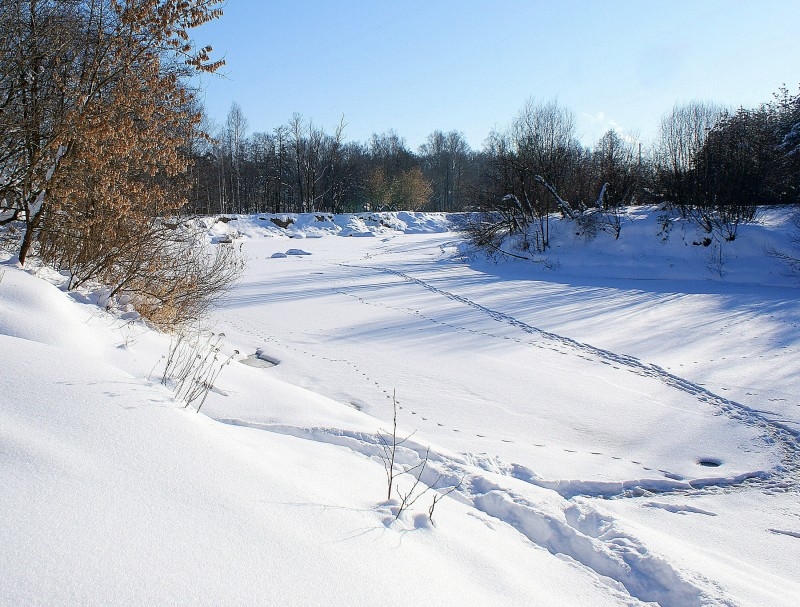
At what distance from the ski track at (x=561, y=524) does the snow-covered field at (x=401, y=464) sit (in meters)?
0.02

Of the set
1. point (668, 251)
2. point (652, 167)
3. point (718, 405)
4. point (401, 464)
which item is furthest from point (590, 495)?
point (652, 167)

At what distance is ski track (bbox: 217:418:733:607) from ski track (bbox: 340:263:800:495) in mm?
1353

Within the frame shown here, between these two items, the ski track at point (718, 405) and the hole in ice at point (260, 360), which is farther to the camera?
the hole in ice at point (260, 360)

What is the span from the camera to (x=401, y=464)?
4.14 metres

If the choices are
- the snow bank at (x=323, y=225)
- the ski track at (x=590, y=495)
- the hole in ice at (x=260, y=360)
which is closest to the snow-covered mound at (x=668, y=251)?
the ski track at (x=590, y=495)

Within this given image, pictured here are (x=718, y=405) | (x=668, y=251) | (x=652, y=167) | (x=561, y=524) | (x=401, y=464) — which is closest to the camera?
(x=561, y=524)

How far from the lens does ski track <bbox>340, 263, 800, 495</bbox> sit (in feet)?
16.2

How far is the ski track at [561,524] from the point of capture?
282 cm

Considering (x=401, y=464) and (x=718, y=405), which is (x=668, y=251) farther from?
(x=401, y=464)

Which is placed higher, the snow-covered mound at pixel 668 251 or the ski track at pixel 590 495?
the snow-covered mound at pixel 668 251

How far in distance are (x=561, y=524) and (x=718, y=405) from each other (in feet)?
15.0

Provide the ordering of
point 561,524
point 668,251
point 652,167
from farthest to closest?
point 652,167, point 668,251, point 561,524

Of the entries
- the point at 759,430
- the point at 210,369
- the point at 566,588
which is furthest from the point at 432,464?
the point at 759,430

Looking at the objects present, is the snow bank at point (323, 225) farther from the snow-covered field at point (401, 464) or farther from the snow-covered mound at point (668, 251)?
the snow-covered field at point (401, 464)
